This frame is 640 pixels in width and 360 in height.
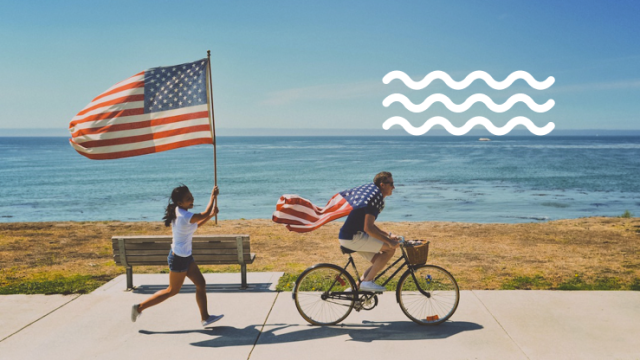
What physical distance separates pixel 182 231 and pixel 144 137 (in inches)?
93.6

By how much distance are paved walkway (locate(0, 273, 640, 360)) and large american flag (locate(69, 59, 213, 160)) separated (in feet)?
7.15

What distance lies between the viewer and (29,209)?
3184cm

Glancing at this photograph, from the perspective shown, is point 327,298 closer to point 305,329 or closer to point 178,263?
point 305,329

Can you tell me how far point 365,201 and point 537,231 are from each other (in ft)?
35.0

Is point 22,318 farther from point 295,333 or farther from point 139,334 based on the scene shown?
point 295,333

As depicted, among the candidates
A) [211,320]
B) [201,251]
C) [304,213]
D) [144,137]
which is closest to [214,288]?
[201,251]

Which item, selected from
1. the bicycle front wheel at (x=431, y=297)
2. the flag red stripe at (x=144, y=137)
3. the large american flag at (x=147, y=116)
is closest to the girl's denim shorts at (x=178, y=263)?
the large american flag at (x=147, y=116)

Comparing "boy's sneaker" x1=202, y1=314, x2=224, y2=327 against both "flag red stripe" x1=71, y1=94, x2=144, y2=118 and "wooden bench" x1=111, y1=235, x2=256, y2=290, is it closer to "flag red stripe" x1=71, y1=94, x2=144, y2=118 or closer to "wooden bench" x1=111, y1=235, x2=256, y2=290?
"wooden bench" x1=111, y1=235, x2=256, y2=290

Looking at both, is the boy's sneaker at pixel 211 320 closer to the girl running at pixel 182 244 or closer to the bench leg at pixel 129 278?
the girl running at pixel 182 244

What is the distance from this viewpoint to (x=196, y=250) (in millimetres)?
7016

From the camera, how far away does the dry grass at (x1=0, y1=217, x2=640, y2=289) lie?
8.72 meters

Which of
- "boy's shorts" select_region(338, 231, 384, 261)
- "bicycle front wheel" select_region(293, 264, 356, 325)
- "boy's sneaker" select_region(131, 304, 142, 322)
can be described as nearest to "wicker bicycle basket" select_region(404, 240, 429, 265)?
"boy's shorts" select_region(338, 231, 384, 261)

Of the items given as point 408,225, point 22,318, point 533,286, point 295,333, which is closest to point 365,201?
point 295,333

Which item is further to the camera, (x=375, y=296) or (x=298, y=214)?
(x=298, y=214)
